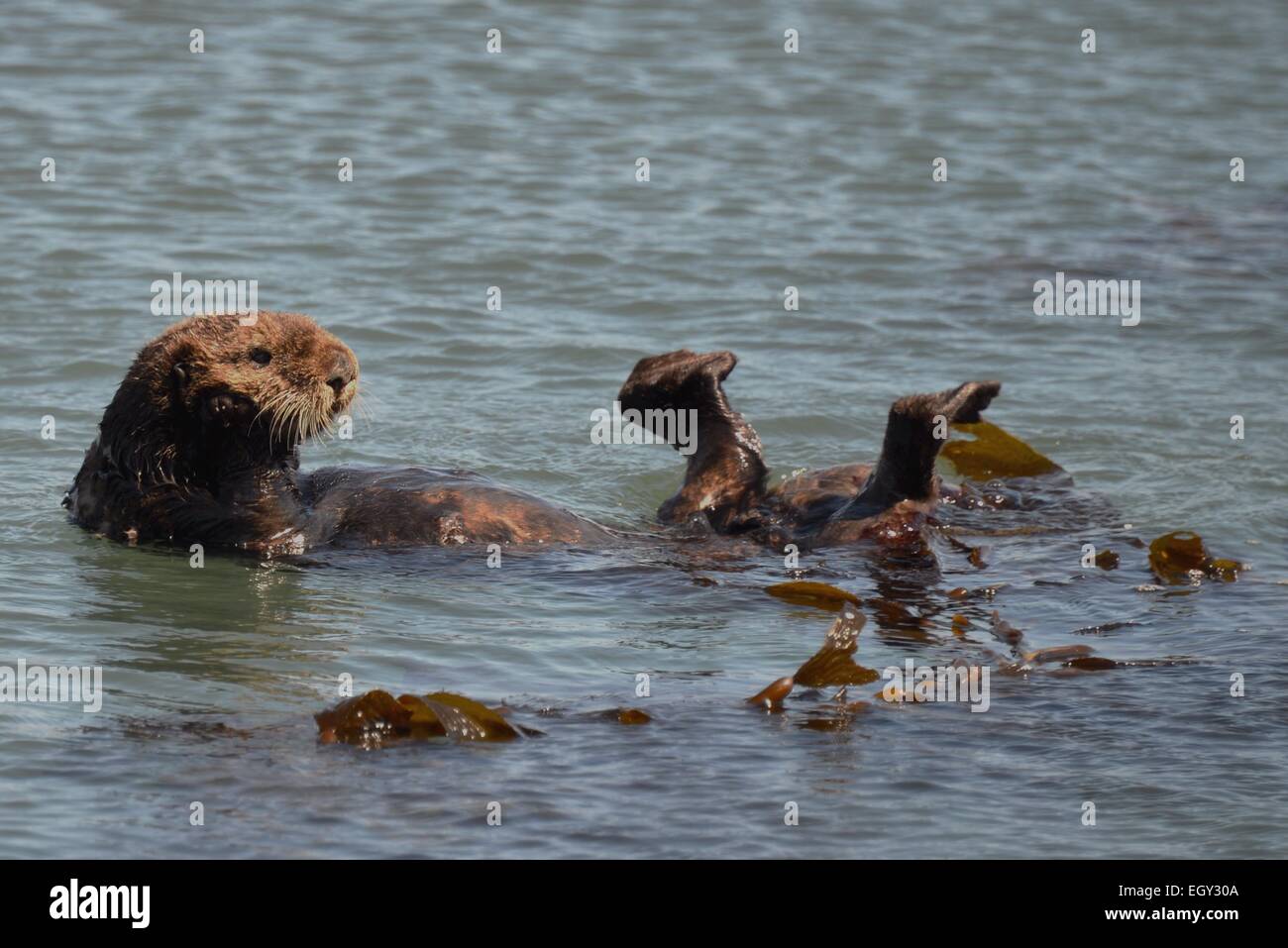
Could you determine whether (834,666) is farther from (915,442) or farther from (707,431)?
(707,431)

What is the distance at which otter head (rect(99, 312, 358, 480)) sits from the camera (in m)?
5.37

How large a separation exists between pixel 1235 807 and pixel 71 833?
270cm

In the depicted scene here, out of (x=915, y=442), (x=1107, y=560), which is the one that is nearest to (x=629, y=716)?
(x=915, y=442)

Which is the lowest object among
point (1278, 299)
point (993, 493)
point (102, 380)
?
point (993, 493)

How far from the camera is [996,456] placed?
279 inches

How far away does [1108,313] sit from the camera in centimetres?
1041

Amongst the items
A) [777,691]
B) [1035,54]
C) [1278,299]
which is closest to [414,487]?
[777,691]

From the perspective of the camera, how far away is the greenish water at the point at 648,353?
412cm

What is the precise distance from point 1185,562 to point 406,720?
3024mm

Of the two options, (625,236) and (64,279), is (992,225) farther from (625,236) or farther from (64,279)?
(64,279)

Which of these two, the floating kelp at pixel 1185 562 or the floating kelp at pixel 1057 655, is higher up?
the floating kelp at pixel 1185 562

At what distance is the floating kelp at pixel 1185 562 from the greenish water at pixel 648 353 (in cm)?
10

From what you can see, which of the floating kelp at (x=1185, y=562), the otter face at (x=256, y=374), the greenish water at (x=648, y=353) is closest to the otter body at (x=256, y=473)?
the otter face at (x=256, y=374)

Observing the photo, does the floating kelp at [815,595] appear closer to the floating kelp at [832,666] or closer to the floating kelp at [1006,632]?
the floating kelp at [1006,632]
